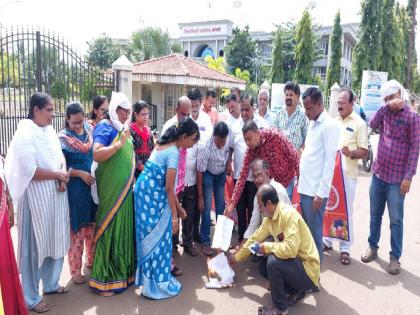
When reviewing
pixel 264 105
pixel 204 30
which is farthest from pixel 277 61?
pixel 264 105

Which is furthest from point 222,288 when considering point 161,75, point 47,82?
point 161,75

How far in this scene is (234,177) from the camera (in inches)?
172

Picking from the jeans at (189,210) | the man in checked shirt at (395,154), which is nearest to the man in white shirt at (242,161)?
the jeans at (189,210)

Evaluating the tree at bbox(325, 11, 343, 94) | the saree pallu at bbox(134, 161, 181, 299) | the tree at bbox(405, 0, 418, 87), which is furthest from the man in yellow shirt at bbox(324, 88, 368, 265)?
the tree at bbox(325, 11, 343, 94)

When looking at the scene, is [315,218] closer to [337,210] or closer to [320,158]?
[320,158]

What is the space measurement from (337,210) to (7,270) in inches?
127

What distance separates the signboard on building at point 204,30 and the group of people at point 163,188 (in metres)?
38.4

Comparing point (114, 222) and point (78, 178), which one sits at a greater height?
point (78, 178)

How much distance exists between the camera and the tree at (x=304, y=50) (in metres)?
24.8

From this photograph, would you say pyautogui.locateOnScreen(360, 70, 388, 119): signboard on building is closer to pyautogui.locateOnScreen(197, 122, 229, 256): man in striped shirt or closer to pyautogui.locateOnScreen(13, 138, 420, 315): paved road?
pyautogui.locateOnScreen(13, 138, 420, 315): paved road

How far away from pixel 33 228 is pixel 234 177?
7.41 feet

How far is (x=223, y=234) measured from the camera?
3.25 meters

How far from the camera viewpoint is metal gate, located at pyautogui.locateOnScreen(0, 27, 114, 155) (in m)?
6.73

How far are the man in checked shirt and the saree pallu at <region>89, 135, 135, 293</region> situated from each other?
2589 mm
